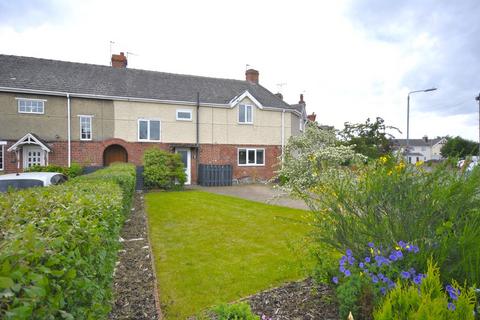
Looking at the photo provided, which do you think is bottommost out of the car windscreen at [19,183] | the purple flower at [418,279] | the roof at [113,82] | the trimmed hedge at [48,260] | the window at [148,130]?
the purple flower at [418,279]

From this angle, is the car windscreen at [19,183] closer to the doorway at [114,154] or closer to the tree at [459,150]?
the doorway at [114,154]

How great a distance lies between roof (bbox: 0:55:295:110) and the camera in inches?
669

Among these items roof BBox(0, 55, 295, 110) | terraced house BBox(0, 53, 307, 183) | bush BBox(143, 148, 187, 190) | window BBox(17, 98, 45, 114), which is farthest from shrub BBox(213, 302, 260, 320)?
window BBox(17, 98, 45, 114)

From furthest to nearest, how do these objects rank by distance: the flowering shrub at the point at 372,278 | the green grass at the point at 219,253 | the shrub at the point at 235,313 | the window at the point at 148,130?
the window at the point at 148,130
the green grass at the point at 219,253
the flowering shrub at the point at 372,278
the shrub at the point at 235,313

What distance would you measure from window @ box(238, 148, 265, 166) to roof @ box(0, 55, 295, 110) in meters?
3.63

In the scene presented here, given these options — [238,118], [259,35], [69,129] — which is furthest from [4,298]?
[238,118]

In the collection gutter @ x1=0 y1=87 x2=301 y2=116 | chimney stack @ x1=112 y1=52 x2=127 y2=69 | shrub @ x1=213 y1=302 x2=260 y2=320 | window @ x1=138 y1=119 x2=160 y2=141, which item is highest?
chimney stack @ x1=112 y1=52 x2=127 y2=69

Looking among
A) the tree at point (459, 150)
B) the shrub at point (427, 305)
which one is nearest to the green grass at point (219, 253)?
the shrub at point (427, 305)

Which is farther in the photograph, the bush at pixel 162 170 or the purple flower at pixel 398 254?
the bush at pixel 162 170

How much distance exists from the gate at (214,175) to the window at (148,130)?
11.9ft

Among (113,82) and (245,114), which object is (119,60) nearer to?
(113,82)

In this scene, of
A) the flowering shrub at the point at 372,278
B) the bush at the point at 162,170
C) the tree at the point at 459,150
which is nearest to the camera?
the flowering shrub at the point at 372,278

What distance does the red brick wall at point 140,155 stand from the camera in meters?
16.7

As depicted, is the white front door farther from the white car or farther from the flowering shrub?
the flowering shrub
